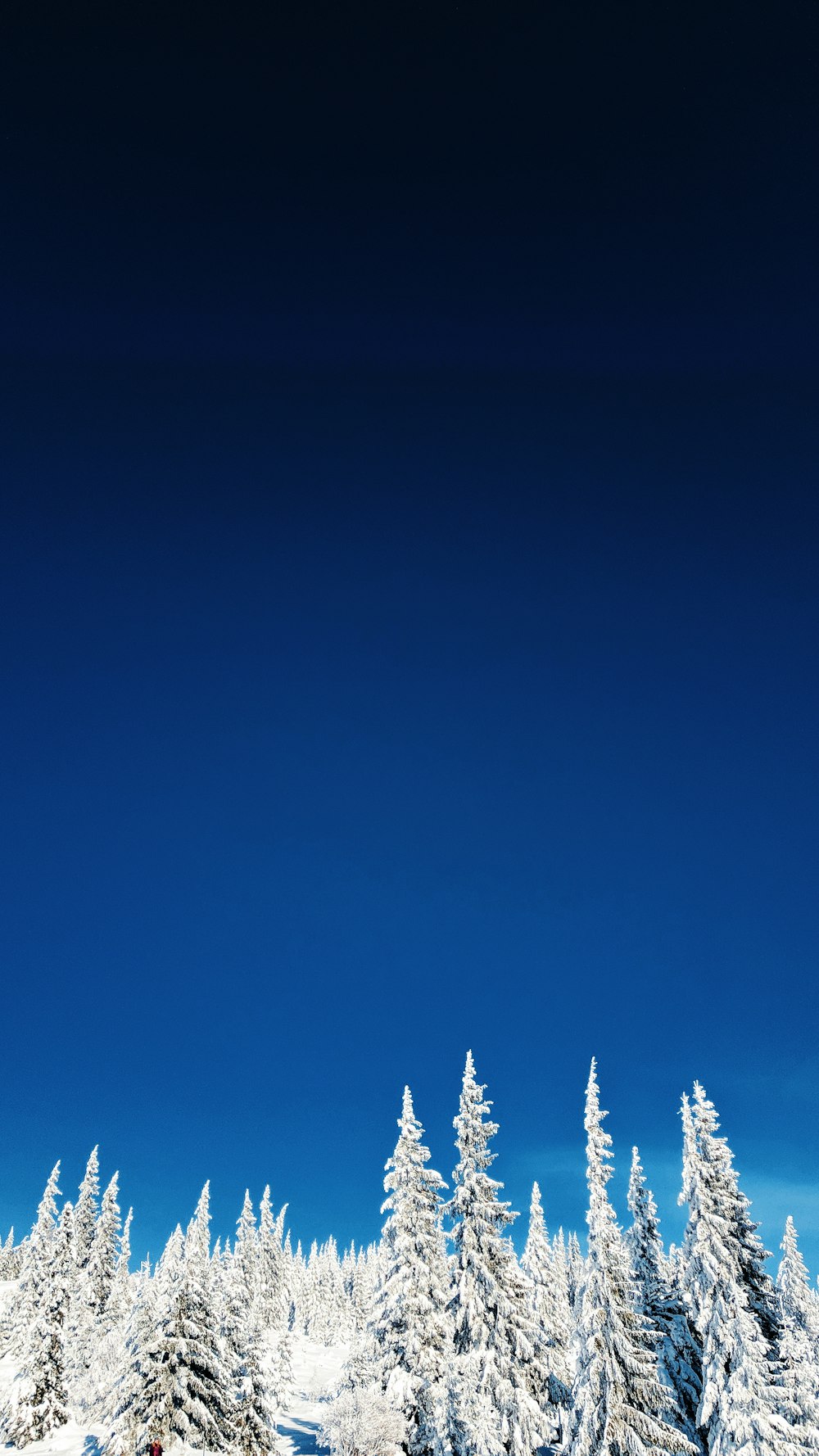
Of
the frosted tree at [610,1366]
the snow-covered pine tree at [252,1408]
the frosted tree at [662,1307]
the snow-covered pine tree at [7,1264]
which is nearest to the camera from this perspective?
the frosted tree at [610,1366]

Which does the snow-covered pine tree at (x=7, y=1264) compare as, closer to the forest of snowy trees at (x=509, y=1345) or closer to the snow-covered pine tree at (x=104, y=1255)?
→ the snow-covered pine tree at (x=104, y=1255)

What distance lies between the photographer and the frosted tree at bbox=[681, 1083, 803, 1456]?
28.5 meters

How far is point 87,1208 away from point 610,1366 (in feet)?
238

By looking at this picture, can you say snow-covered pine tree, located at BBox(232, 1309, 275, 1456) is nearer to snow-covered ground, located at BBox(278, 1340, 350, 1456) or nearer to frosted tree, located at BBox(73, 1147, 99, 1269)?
snow-covered ground, located at BBox(278, 1340, 350, 1456)

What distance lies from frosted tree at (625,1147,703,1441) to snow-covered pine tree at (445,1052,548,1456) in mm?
4764

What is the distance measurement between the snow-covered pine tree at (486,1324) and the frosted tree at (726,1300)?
20.3ft

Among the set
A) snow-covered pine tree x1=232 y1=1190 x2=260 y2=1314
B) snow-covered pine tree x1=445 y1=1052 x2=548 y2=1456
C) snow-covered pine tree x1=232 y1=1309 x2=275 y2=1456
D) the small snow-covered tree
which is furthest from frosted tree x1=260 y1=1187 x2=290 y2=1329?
snow-covered pine tree x1=445 y1=1052 x2=548 y2=1456

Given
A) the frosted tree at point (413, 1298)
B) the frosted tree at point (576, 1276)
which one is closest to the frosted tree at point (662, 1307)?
the frosted tree at point (576, 1276)

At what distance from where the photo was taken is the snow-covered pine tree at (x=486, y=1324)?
32.2m

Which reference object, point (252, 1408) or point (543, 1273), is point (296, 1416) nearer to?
point (543, 1273)

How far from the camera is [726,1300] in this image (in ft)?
101

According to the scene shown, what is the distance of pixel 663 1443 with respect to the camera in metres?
28.5

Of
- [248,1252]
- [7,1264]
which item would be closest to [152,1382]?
[248,1252]

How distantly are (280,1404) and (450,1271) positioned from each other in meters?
64.1
